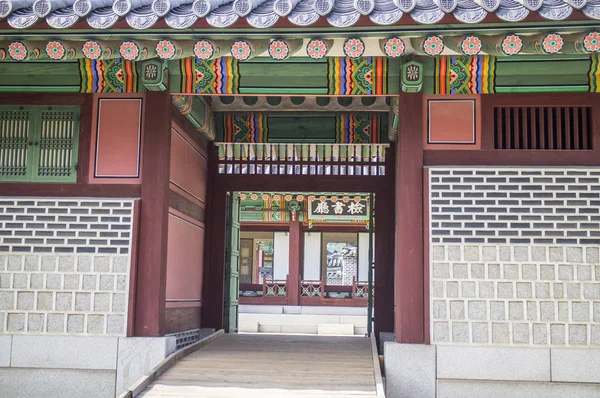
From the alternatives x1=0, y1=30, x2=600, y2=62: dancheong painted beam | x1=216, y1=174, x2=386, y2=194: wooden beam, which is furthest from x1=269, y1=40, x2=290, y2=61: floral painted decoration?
x1=216, y1=174, x2=386, y2=194: wooden beam

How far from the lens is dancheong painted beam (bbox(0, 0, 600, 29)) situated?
5914 mm

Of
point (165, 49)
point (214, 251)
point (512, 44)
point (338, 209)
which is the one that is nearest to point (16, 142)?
point (165, 49)

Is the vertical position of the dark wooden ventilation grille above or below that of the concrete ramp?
above

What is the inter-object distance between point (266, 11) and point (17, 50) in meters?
2.46

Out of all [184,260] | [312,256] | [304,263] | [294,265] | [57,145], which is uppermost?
[57,145]

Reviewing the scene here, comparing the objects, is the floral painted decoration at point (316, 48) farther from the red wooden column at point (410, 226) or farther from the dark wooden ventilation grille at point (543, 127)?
the dark wooden ventilation grille at point (543, 127)

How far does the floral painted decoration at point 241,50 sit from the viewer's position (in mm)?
6691

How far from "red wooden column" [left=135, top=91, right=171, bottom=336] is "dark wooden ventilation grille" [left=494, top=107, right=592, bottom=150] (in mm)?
3562

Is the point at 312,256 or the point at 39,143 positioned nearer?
the point at 39,143

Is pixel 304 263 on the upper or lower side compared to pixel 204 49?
lower

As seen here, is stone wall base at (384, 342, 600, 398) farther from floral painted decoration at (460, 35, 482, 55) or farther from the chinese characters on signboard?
the chinese characters on signboard

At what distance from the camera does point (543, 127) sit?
25.3 feet

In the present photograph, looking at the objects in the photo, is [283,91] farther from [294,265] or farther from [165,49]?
[294,265]

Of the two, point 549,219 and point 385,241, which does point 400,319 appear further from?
point 385,241
